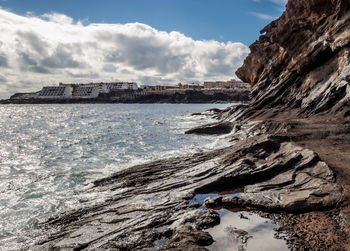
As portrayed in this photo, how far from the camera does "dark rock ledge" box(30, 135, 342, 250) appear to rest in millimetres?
8180

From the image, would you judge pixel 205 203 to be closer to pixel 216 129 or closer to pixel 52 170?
pixel 52 170

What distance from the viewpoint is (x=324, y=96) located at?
79.7 ft

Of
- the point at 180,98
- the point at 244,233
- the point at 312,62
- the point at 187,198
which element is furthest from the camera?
the point at 180,98

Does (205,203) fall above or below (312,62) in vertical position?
below

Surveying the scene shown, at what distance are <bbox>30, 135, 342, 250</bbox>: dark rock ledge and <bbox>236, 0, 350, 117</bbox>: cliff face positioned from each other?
11.3m

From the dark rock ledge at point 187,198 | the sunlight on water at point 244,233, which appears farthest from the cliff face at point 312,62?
the sunlight on water at point 244,233

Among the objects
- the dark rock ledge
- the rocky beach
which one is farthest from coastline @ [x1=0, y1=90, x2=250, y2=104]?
the dark rock ledge

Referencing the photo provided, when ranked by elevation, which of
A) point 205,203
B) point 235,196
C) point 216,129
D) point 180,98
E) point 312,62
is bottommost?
point 205,203

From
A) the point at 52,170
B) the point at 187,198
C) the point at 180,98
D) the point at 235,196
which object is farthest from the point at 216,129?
the point at 180,98

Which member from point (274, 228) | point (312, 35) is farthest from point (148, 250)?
point (312, 35)

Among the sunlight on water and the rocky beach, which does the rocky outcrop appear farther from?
the sunlight on water

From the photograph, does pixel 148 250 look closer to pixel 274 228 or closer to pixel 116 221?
pixel 116 221

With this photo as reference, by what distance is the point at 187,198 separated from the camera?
1092 centimetres

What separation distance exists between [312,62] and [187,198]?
2551cm
